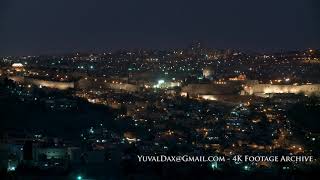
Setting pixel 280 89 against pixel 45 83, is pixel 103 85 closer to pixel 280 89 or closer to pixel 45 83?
pixel 45 83

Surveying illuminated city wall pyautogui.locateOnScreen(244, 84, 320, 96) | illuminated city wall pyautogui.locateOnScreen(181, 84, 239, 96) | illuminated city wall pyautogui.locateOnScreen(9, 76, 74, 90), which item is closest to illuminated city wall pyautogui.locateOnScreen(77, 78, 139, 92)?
illuminated city wall pyautogui.locateOnScreen(9, 76, 74, 90)

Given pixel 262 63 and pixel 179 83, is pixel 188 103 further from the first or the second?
pixel 262 63

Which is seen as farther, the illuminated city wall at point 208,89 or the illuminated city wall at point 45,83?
the illuminated city wall at point 208,89

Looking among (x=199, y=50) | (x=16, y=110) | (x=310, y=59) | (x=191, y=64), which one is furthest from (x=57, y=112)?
(x=199, y=50)

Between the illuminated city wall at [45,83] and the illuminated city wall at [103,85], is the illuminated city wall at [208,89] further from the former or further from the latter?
the illuminated city wall at [45,83]

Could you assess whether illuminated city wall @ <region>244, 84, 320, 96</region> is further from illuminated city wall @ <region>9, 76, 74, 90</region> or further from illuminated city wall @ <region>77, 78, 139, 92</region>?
illuminated city wall @ <region>9, 76, 74, 90</region>

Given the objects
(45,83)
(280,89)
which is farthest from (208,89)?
(45,83)

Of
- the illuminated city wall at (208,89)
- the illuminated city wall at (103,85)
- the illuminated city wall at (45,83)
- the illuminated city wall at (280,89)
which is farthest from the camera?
the illuminated city wall at (280,89)

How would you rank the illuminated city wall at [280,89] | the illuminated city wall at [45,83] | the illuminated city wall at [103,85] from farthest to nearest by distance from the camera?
the illuminated city wall at [280,89] < the illuminated city wall at [103,85] < the illuminated city wall at [45,83]

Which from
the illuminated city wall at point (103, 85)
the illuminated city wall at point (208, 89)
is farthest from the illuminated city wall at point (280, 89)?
the illuminated city wall at point (103, 85)
